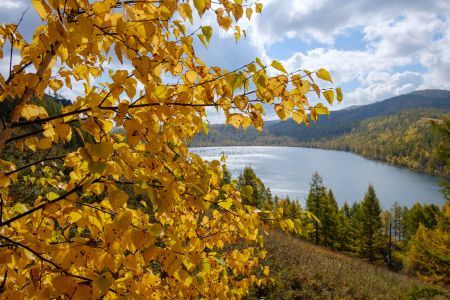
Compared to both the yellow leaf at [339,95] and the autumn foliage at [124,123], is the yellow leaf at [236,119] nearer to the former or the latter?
the autumn foliage at [124,123]

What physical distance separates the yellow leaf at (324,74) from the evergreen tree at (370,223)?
140 ft

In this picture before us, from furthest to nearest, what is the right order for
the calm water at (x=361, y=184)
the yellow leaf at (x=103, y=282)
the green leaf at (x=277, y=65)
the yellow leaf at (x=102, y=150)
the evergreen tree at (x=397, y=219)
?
1. the calm water at (x=361, y=184)
2. the evergreen tree at (x=397, y=219)
3. the green leaf at (x=277, y=65)
4. the yellow leaf at (x=103, y=282)
5. the yellow leaf at (x=102, y=150)

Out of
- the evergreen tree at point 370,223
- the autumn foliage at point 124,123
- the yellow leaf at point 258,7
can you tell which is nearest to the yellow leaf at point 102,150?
the autumn foliage at point 124,123

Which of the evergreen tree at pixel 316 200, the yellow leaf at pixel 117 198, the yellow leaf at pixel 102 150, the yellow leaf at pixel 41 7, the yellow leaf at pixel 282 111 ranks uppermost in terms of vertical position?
the yellow leaf at pixel 41 7

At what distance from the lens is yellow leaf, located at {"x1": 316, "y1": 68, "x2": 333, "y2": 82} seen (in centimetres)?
156

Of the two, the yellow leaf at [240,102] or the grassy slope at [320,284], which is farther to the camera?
the grassy slope at [320,284]

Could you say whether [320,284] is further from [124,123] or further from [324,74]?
[124,123]

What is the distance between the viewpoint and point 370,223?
136 feet

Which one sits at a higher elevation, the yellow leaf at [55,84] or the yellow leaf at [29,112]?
the yellow leaf at [55,84]

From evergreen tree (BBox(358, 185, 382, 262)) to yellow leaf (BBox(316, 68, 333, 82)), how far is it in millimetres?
42539

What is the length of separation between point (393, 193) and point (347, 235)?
153ft

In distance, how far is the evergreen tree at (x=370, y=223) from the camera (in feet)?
135

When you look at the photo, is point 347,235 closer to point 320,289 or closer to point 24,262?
A: point 320,289

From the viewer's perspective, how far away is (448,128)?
11.5 meters
